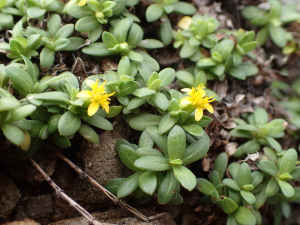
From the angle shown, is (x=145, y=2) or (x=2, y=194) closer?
(x=2, y=194)

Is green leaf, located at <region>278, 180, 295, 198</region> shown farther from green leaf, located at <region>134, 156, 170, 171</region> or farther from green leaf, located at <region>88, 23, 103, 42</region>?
green leaf, located at <region>88, 23, 103, 42</region>

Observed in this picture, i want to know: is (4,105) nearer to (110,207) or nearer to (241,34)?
(110,207)

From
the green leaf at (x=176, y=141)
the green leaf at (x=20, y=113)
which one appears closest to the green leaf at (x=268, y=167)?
the green leaf at (x=176, y=141)

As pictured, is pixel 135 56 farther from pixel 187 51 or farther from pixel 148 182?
pixel 148 182

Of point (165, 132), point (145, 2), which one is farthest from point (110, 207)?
point (145, 2)

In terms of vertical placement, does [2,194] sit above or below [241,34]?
below

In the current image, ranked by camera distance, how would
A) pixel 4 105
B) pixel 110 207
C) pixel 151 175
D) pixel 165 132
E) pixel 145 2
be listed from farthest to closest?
pixel 145 2
pixel 110 207
pixel 165 132
pixel 151 175
pixel 4 105

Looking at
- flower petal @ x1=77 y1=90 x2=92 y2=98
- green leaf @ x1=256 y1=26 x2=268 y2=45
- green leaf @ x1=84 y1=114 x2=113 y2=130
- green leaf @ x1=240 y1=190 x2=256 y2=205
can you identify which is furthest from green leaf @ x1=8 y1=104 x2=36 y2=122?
green leaf @ x1=256 y1=26 x2=268 y2=45
